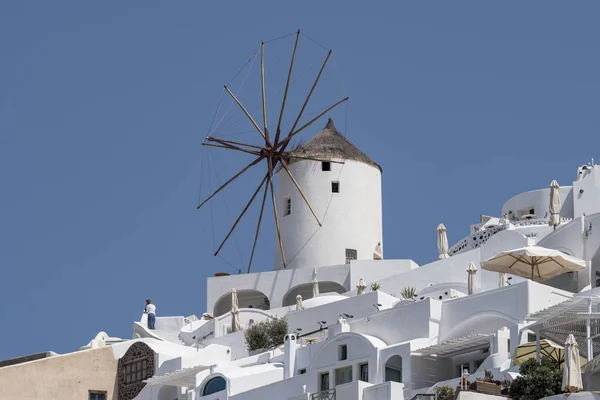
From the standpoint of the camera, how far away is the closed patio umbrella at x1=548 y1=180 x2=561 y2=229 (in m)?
55.4

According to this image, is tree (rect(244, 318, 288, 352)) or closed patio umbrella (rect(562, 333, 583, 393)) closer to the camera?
closed patio umbrella (rect(562, 333, 583, 393))

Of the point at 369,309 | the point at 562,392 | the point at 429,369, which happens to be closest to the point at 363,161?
the point at 369,309

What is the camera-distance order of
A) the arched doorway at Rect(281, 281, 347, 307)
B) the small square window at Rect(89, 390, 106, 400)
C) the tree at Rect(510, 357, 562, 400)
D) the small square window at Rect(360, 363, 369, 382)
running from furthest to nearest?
1. the arched doorway at Rect(281, 281, 347, 307)
2. the small square window at Rect(89, 390, 106, 400)
3. the small square window at Rect(360, 363, 369, 382)
4. the tree at Rect(510, 357, 562, 400)

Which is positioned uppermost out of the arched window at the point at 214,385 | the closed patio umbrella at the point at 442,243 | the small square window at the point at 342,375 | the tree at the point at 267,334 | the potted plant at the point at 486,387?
the closed patio umbrella at the point at 442,243

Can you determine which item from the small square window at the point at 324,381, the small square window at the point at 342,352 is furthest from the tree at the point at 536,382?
the small square window at the point at 324,381

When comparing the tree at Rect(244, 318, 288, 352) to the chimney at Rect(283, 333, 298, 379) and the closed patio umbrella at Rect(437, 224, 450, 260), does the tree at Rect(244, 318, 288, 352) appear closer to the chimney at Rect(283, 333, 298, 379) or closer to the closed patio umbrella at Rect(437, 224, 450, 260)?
the chimney at Rect(283, 333, 298, 379)

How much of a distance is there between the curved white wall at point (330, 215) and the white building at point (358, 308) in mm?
39

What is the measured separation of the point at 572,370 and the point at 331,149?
29329 millimetres

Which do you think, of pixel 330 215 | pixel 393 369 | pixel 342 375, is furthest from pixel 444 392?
pixel 330 215

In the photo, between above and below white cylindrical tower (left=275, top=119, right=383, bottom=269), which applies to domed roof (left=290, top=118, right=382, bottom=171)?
above

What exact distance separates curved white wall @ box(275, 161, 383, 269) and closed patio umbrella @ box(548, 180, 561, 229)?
9.62 metres

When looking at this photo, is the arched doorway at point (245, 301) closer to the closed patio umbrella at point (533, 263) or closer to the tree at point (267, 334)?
the tree at point (267, 334)

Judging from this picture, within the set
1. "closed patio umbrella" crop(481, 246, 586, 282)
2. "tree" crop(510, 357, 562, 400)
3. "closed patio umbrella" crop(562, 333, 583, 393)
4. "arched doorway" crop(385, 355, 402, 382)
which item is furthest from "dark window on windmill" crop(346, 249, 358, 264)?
"closed patio umbrella" crop(562, 333, 583, 393)

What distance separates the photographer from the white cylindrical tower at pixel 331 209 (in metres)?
63.8
